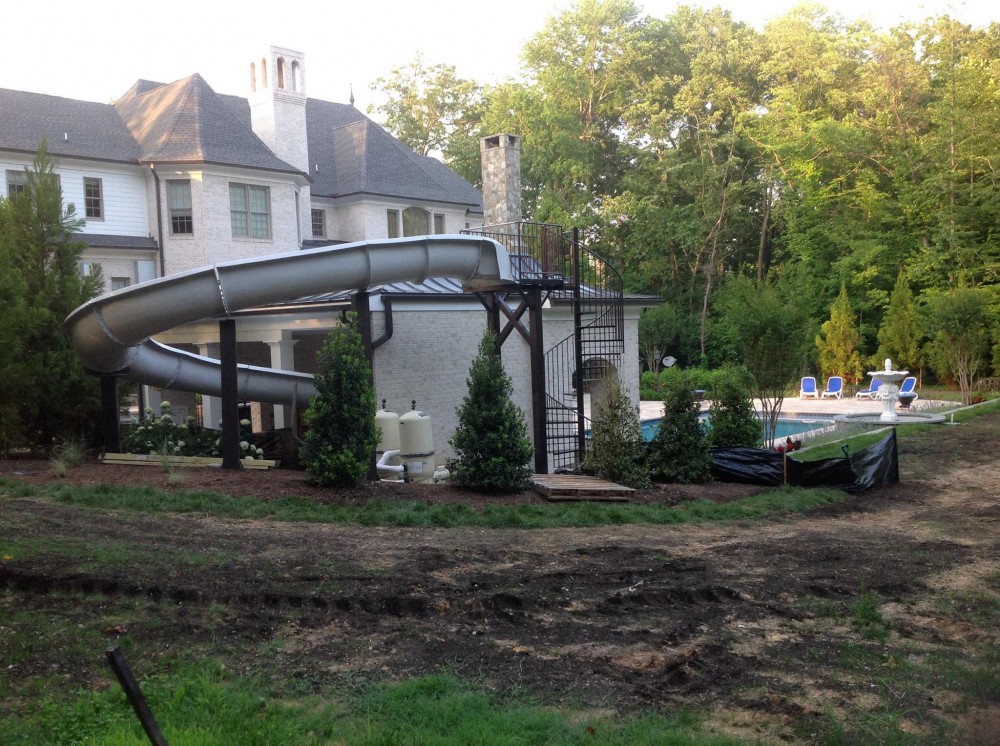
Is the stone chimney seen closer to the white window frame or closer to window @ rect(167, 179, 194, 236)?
A: window @ rect(167, 179, 194, 236)

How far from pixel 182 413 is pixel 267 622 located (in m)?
16.7

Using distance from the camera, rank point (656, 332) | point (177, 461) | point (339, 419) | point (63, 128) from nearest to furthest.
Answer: point (339, 419) < point (177, 461) < point (63, 128) < point (656, 332)

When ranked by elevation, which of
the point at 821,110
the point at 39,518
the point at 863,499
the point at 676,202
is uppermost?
the point at 821,110

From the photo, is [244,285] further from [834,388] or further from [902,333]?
[902,333]

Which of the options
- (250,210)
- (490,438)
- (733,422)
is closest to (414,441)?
(490,438)

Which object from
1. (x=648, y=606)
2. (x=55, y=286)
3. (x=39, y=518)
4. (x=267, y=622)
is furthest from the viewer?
(x=55, y=286)

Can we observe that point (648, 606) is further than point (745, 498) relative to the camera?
No

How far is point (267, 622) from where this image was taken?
621cm

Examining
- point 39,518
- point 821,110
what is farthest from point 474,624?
point 821,110

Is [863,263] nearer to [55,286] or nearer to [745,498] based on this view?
[745,498]

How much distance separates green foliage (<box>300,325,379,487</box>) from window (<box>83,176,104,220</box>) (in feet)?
49.4

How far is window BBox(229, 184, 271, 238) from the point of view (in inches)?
952

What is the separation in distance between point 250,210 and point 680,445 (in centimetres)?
1561

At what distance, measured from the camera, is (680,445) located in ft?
44.5
